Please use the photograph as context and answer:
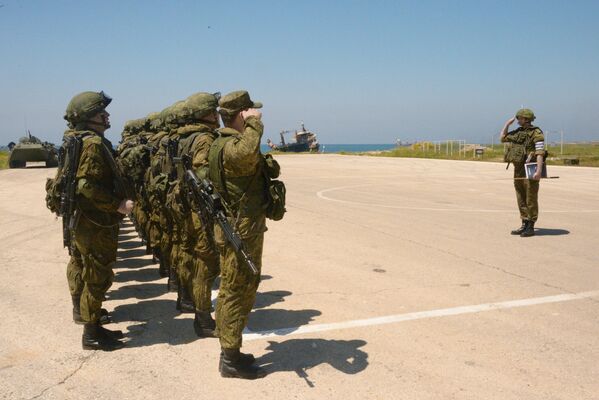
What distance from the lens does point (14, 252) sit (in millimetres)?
8383

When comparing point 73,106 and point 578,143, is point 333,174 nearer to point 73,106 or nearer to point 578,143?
point 73,106

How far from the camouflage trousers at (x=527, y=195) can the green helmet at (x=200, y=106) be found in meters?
5.86

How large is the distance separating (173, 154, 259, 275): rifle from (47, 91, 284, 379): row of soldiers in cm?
2

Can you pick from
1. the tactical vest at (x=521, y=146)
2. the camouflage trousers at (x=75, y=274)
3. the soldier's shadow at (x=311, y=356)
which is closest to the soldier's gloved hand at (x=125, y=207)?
the camouflage trousers at (x=75, y=274)

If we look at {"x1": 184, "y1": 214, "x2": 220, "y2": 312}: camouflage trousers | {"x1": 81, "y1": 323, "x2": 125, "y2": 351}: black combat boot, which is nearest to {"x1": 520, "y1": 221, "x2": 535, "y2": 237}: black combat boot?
{"x1": 184, "y1": 214, "x2": 220, "y2": 312}: camouflage trousers

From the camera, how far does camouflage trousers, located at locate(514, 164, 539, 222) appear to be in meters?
8.80

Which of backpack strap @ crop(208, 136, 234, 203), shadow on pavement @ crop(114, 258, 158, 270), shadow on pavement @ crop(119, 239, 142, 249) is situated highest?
backpack strap @ crop(208, 136, 234, 203)

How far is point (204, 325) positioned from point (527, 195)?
6174 mm

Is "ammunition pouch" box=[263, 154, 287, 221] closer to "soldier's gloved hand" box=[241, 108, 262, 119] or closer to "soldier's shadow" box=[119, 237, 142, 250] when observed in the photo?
"soldier's gloved hand" box=[241, 108, 262, 119]

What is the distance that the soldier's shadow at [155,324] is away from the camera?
4.66 m

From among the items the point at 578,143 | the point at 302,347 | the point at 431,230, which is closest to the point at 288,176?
the point at 431,230

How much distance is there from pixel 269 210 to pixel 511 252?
497 centimetres

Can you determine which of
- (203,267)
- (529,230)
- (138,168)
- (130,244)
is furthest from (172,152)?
(529,230)

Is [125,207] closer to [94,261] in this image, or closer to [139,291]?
[94,261]
